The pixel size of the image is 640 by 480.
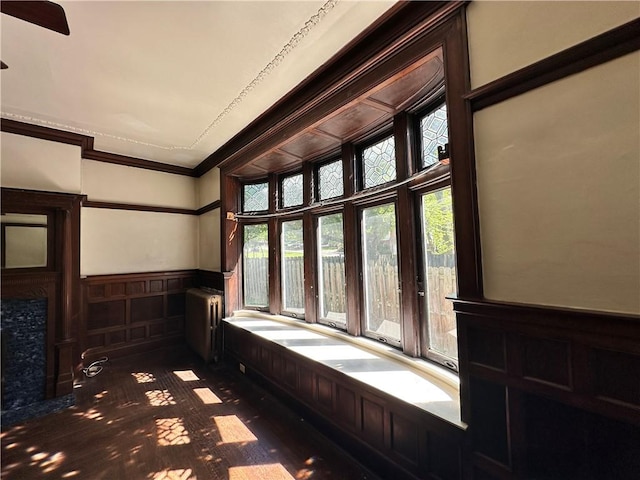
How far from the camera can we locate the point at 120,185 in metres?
4.16

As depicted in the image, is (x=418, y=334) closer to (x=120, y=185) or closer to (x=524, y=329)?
(x=524, y=329)

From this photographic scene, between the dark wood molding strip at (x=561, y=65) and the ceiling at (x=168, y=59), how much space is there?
87cm

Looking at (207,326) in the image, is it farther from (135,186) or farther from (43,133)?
(43,133)

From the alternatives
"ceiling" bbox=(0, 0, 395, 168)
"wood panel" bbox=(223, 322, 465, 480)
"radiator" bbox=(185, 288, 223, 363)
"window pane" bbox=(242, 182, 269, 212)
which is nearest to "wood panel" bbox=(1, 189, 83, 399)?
"ceiling" bbox=(0, 0, 395, 168)

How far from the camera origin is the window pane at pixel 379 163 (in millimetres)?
2549

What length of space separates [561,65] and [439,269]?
1.30 meters

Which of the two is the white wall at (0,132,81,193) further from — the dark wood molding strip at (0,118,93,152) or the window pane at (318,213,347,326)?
the window pane at (318,213,347,326)

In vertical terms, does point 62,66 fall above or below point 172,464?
above

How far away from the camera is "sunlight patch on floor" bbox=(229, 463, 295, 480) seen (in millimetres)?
1896

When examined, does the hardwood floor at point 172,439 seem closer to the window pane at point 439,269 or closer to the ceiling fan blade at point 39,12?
the window pane at point 439,269

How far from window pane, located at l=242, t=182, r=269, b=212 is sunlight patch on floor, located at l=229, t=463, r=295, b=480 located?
2940mm

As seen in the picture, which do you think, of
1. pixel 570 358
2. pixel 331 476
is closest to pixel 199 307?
pixel 331 476

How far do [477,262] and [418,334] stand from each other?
999mm

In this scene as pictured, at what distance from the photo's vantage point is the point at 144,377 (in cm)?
351
